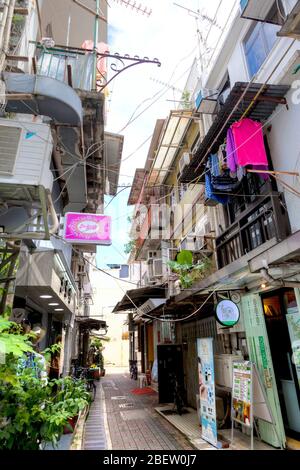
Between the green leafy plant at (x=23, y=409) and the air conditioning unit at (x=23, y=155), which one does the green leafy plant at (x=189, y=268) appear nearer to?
the air conditioning unit at (x=23, y=155)

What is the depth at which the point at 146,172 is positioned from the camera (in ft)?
65.2

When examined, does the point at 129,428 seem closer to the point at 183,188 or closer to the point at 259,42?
the point at 183,188

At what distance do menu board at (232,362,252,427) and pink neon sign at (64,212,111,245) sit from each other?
4.82 meters

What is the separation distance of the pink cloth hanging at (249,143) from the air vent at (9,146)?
4.98 m

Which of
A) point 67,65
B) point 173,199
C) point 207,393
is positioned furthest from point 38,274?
point 173,199

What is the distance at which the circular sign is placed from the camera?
24.1 ft

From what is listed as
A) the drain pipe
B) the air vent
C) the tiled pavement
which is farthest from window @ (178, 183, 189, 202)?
the tiled pavement

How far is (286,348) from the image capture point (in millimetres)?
6953

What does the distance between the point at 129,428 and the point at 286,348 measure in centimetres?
538

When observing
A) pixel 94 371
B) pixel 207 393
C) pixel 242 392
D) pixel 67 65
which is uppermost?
pixel 67 65

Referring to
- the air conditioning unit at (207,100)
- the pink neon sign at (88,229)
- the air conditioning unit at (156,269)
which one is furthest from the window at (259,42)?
the air conditioning unit at (156,269)

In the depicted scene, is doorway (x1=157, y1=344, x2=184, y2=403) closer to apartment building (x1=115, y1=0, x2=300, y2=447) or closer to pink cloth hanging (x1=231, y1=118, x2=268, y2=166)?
apartment building (x1=115, y1=0, x2=300, y2=447)

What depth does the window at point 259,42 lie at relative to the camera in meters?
7.34

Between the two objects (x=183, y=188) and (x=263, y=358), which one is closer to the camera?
(x=263, y=358)
